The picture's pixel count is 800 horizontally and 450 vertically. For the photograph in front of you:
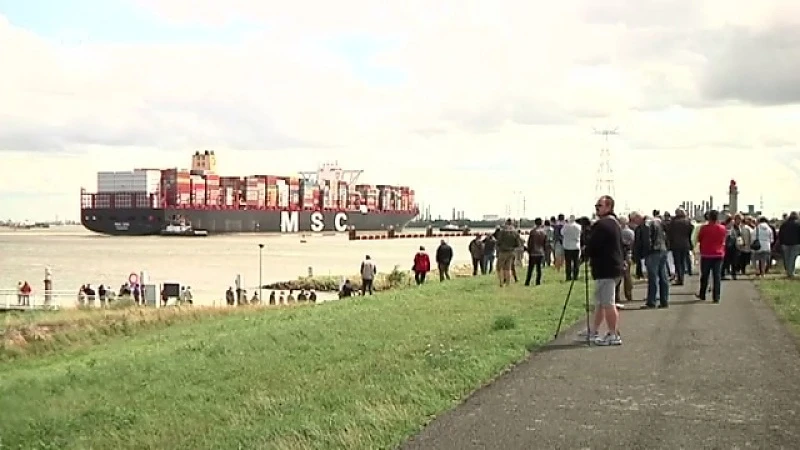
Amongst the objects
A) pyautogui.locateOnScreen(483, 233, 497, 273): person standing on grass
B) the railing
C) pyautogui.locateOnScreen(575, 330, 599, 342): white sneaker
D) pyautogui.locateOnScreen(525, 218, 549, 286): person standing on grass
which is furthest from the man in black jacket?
the railing

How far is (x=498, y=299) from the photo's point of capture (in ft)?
57.7

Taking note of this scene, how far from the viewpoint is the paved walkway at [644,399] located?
6.70m

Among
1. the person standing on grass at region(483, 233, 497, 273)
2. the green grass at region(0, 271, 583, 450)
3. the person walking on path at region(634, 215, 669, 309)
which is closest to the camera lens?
the green grass at region(0, 271, 583, 450)

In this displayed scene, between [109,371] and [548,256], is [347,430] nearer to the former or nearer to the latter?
[109,371]

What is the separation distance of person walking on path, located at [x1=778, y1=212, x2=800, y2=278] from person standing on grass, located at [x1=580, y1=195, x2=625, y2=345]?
10266mm

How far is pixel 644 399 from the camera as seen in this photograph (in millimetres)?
7914

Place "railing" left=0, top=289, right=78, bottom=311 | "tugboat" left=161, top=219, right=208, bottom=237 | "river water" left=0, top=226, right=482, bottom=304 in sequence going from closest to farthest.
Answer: "railing" left=0, top=289, right=78, bottom=311 → "river water" left=0, top=226, right=482, bottom=304 → "tugboat" left=161, top=219, right=208, bottom=237

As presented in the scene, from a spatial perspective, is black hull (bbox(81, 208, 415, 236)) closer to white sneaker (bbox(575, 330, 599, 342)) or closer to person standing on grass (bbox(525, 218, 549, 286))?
person standing on grass (bbox(525, 218, 549, 286))

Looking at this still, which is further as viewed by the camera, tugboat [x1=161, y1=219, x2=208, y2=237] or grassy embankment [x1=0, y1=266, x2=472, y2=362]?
tugboat [x1=161, y1=219, x2=208, y2=237]

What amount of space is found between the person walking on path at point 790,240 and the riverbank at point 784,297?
1.18ft

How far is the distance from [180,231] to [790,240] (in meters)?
122

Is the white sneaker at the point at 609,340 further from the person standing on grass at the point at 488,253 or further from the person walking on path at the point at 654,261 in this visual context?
the person standing on grass at the point at 488,253

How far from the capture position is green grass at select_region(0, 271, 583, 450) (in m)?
7.98

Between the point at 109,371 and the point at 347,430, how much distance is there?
24.9 ft
